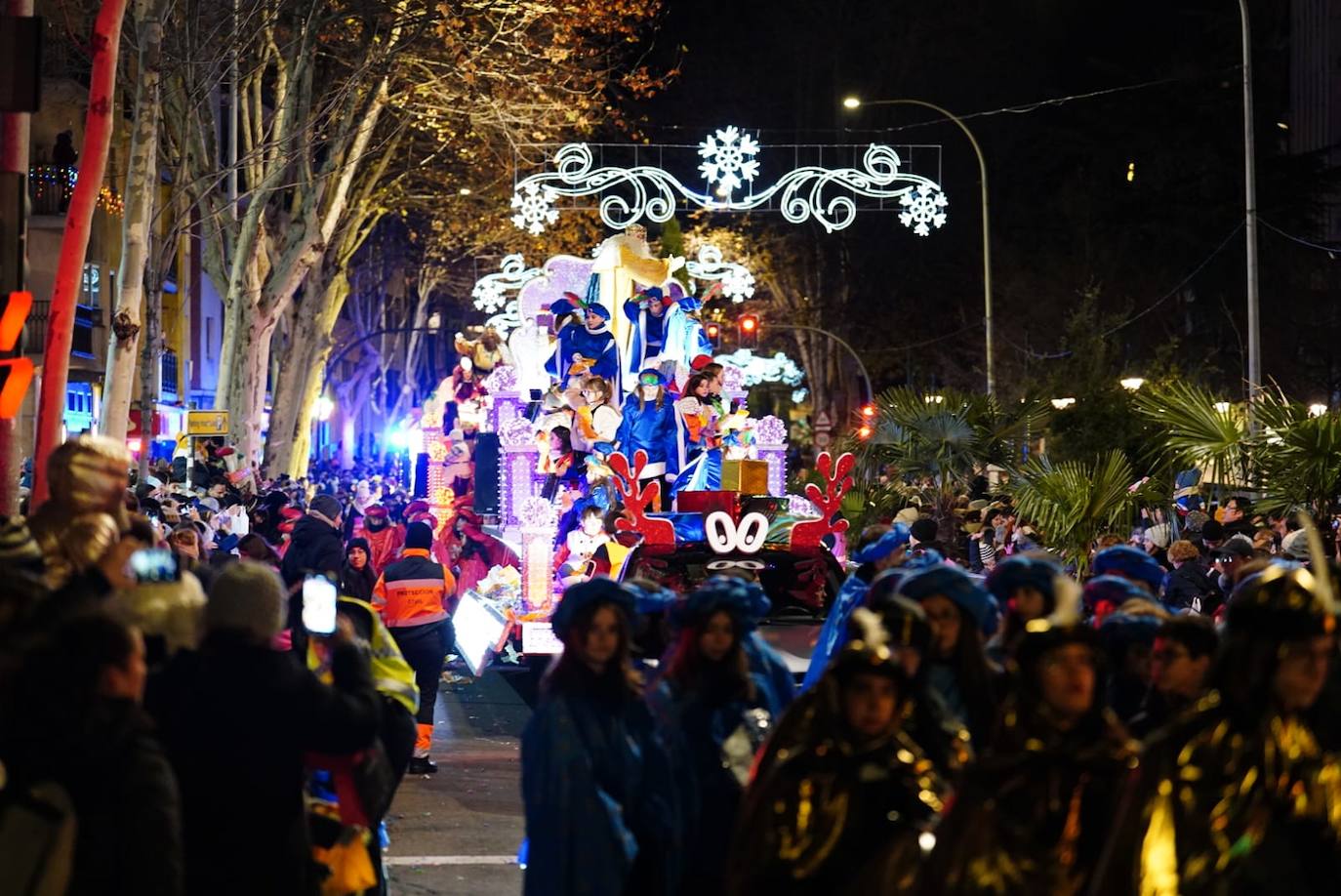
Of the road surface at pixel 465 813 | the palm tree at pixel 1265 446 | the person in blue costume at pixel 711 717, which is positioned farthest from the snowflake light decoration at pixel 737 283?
the person in blue costume at pixel 711 717

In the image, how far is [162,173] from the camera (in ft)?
157

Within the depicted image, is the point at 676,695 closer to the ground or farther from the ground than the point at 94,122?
closer to the ground

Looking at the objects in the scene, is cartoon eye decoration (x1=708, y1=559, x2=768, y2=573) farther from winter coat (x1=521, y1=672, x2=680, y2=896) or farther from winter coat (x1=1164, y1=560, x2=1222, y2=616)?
winter coat (x1=521, y1=672, x2=680, y2=896)

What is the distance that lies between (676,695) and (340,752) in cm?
159

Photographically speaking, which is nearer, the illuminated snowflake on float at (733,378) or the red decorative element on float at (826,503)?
the red decorative element on float at (826,503)

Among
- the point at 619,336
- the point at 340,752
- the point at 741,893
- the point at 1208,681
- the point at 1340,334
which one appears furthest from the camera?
the point at 1340,334

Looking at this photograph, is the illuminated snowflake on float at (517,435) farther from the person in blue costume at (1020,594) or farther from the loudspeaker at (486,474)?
the person in blue costume at (1020,594)

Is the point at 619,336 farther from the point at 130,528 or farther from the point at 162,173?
the point at 162,173

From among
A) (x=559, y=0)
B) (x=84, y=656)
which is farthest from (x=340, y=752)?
(x=559, y=0)

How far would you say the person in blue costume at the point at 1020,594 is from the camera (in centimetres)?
728

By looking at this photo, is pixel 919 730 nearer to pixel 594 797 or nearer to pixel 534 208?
pixel 594 797

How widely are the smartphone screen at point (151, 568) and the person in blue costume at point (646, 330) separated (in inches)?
584

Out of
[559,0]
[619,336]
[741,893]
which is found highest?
[559,0]

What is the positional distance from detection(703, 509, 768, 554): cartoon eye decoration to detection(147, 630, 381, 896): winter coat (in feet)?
26.7
